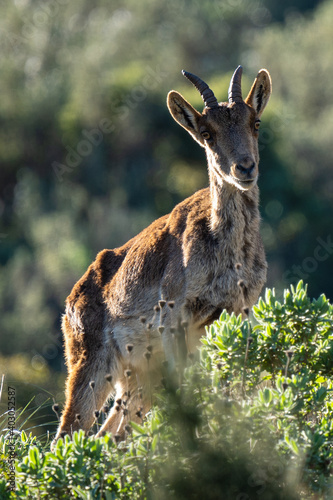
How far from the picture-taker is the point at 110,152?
190 feet

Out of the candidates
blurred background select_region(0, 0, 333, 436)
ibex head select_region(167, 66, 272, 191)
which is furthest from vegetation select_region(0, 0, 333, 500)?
ibex head select_region(167, 66, 272, 191)

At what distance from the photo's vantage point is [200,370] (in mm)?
6508

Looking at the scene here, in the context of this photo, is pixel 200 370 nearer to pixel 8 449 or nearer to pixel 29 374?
pixel 8 449

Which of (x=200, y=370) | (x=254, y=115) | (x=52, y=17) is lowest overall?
(x=200, y=370)

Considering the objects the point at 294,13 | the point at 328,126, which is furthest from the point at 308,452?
the point at 294,13

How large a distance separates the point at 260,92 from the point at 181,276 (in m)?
2.29

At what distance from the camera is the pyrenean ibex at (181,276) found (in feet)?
27.3

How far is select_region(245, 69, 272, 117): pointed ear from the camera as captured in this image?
9289mm

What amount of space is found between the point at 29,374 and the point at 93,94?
3190cm
